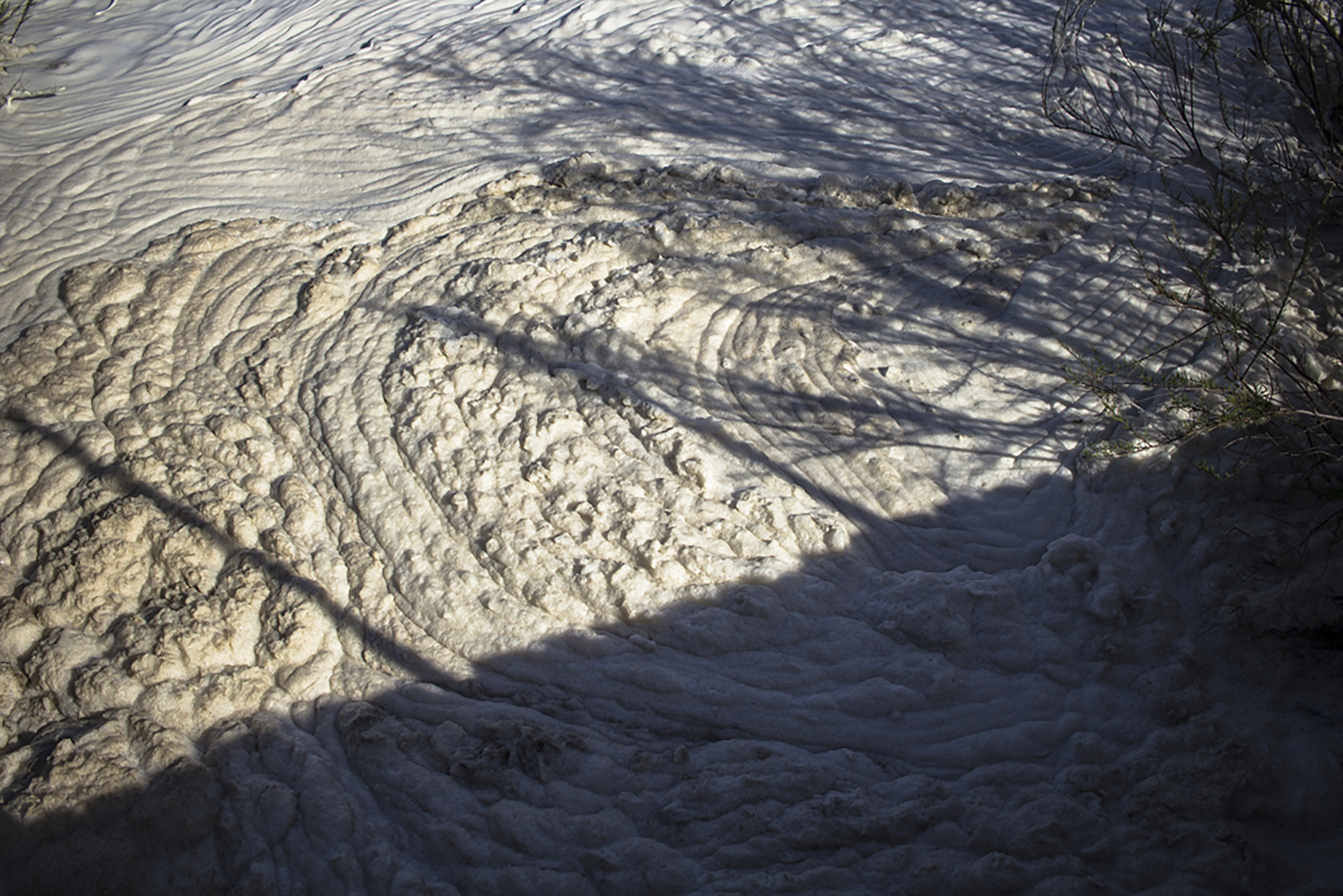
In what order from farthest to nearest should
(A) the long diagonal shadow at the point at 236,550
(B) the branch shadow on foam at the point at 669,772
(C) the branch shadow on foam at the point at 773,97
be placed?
(C) the branch shadow on foam at the point at 773,97
(A) the long diagonal shadow at the point at 236,550
(B) the branch shadow on foam at the point at 669,772

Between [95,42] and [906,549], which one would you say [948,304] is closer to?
[906,549]

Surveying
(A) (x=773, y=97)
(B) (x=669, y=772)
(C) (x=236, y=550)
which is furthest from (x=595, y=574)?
(A) (x=773, y=97)

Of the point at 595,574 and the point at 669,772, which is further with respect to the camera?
the point at 595,574

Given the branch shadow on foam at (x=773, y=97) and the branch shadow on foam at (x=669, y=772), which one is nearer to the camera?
the branch shadow on foam at (x=669, y=772)

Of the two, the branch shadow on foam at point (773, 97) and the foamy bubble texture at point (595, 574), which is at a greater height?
the branch shadow on foam at point (773, 97)

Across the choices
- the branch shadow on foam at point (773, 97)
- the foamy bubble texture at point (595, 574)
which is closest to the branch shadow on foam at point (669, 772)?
the foamy bubble texture at point (595, 574)

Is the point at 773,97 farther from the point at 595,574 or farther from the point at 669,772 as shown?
the point at 669,772

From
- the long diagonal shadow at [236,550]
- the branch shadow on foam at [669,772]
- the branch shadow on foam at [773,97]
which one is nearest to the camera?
the branch shadow on foam at [669,772]

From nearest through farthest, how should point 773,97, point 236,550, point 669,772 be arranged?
point 669,772
point 236,550
point 773,97

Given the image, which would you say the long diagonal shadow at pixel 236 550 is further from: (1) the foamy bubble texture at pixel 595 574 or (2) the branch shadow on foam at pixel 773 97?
(2) the branch shadow on foam at pixel 773 97

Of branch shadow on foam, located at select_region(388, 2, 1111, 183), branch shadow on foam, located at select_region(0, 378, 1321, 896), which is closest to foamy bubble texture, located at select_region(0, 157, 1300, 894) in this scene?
branch shadow on foam, located at select_region(0, 378, 1321, 896)

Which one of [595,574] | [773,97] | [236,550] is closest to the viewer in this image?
[595,574]

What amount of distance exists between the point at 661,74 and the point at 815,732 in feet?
16.1

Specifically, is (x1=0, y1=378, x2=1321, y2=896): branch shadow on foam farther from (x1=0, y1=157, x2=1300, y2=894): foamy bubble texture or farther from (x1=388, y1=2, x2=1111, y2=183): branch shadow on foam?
(x1=388, y1=2, x2=1111, y2=183): branch shadow on foam
